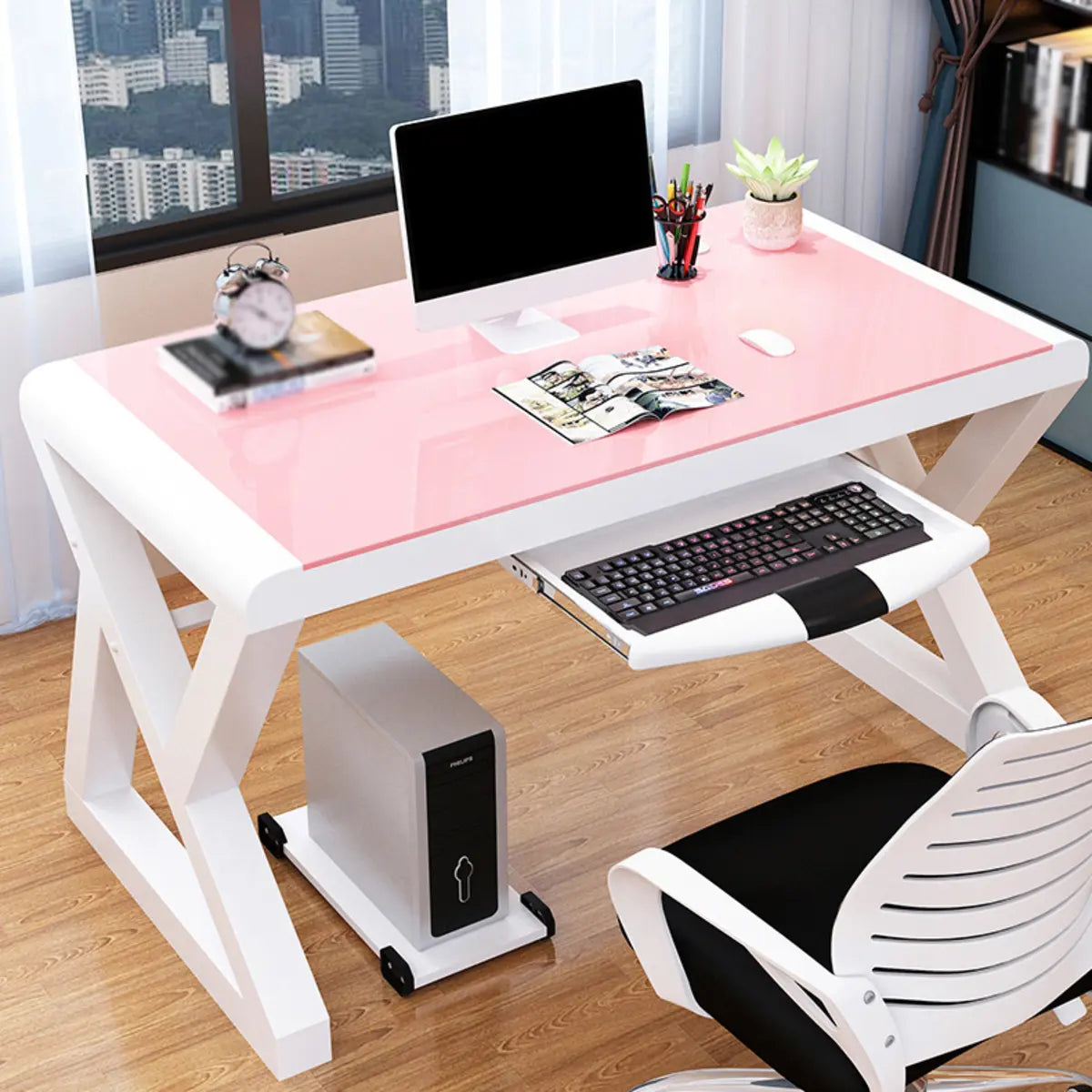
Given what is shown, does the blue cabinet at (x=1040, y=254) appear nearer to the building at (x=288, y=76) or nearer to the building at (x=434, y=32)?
the building at (x=434, y=32)

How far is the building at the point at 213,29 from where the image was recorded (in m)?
3.68

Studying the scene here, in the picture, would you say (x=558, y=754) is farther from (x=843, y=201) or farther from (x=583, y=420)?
(x=843, y=201)

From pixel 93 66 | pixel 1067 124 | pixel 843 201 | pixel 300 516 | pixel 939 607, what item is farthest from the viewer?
pixel 843 201

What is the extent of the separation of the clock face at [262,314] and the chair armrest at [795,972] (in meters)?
0.88

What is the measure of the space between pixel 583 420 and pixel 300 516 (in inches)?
Result: 17.0

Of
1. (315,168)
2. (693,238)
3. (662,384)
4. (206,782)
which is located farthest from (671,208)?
(315,168)

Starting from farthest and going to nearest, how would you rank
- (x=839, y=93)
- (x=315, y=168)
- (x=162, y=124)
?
(x=839, y=93)
(x=315, y=168)
(x=162, y=124)

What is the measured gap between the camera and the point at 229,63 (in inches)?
136

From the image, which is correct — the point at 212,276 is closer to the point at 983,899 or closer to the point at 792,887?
the point at 792,887

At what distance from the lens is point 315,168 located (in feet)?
12.8

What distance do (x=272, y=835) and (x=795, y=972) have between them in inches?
47.3

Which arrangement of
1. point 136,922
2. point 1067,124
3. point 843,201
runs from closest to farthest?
point 136,922
point 1067,124
point 843,201

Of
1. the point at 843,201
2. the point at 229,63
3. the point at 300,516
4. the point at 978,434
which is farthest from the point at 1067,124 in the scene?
the point at 300,516

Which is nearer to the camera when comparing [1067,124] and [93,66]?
[93,66]
